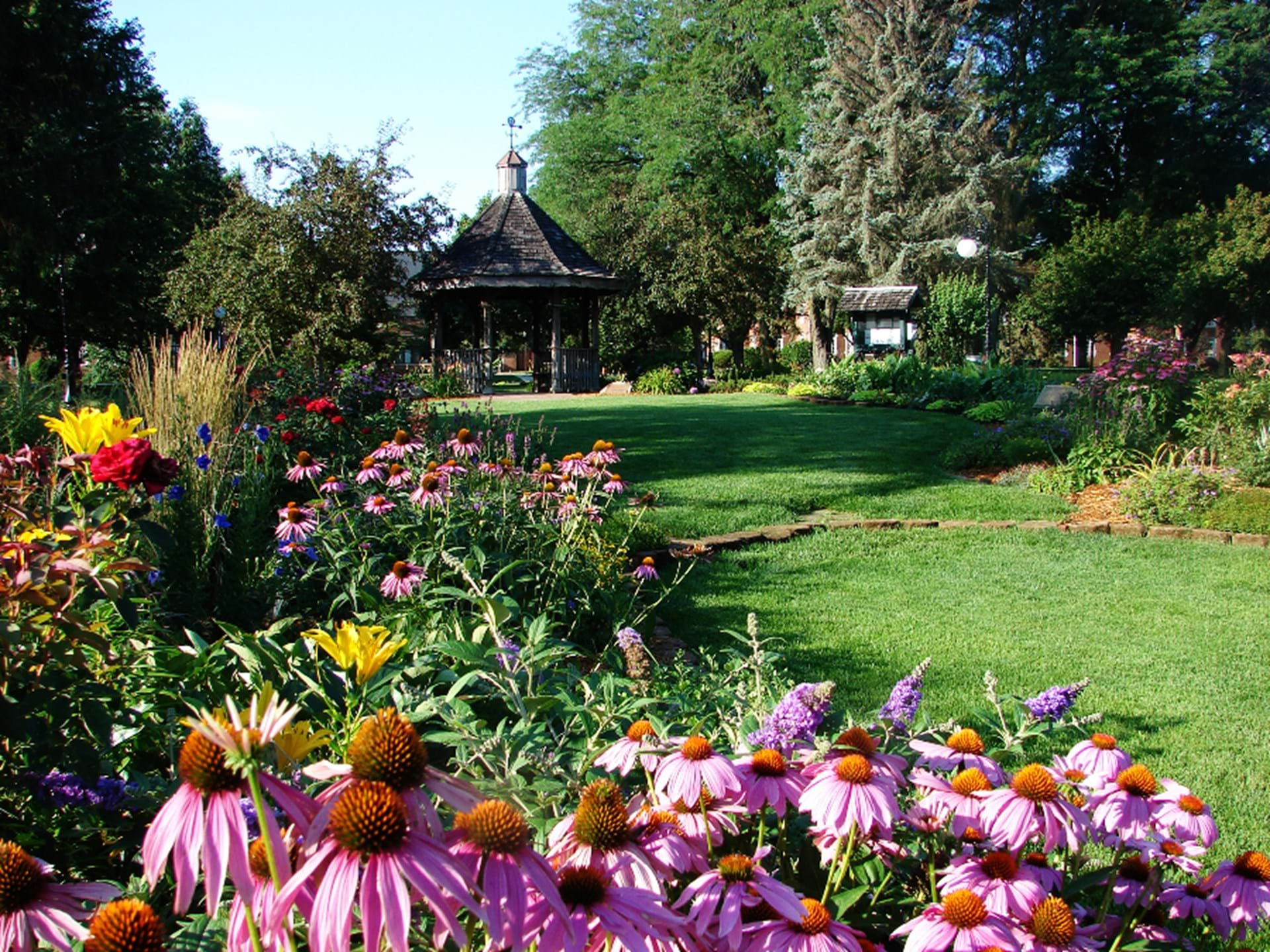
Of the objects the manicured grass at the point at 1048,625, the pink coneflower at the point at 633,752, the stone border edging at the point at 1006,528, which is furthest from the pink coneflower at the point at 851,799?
the stone border edging at the point at 1006,528

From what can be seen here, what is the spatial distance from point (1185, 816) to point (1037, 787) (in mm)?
393

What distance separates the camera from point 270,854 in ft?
2.41

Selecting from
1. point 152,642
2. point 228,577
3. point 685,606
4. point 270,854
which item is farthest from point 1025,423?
point 270,854

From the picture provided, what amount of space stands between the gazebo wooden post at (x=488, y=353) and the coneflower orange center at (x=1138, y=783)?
1872 cm

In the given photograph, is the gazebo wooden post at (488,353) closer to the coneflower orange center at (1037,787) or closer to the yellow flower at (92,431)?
the yellow flower at (92,431)

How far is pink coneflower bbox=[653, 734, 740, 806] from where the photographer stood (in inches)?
46.1

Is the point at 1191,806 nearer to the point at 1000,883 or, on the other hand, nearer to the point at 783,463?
the point at 1000,883

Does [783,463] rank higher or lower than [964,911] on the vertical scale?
lower

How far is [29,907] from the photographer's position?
0.90m

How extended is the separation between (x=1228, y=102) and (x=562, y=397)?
25.5 metres

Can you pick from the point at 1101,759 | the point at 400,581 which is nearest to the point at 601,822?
the point at 1101,759

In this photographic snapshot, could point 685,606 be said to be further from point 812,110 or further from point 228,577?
point 812,110

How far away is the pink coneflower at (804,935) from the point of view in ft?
3.33

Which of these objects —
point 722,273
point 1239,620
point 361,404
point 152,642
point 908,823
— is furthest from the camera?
point 722,273
